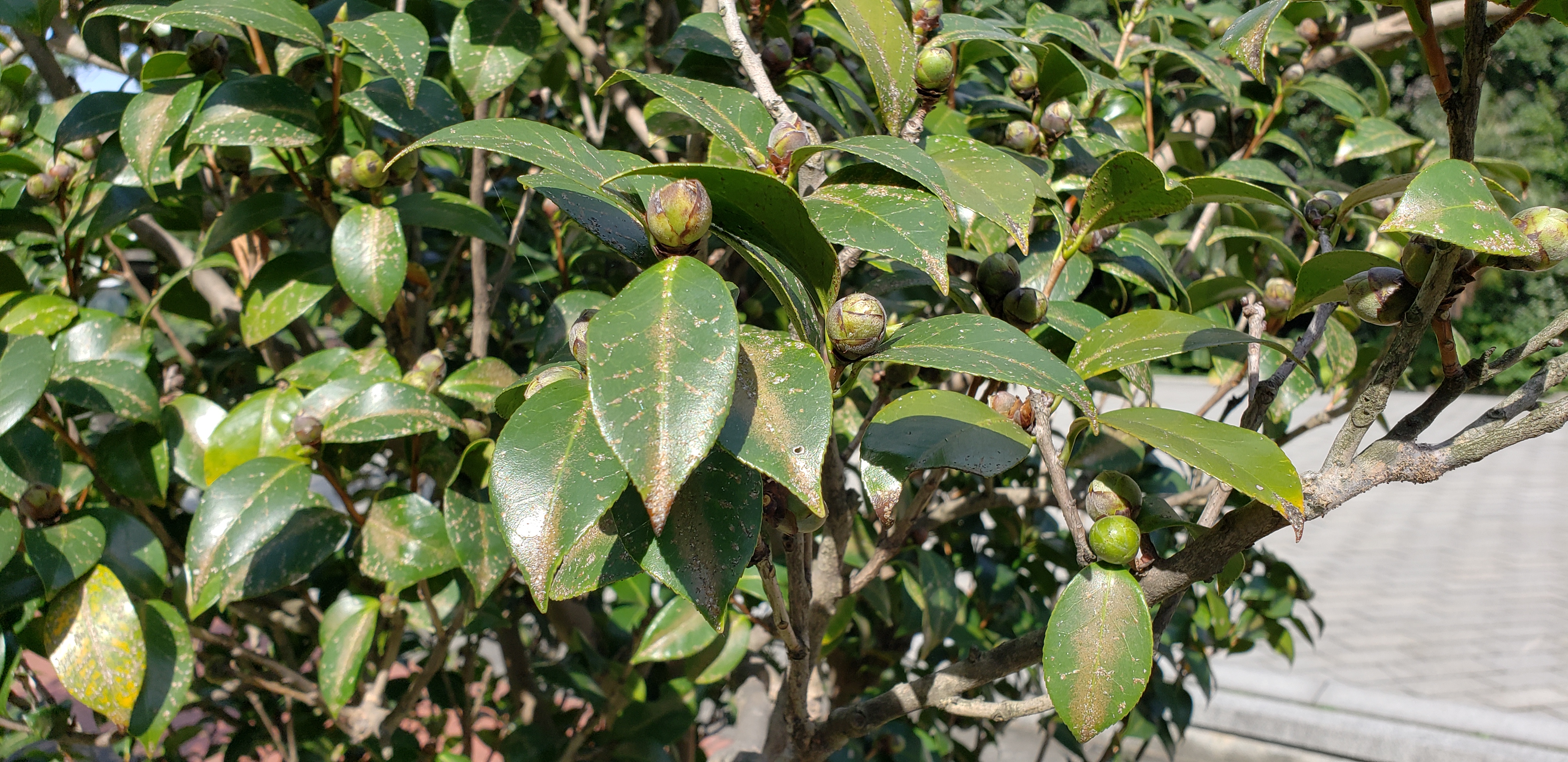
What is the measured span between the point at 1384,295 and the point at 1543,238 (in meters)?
0.06

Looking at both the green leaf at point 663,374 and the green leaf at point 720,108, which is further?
the green leaf at point 720,108

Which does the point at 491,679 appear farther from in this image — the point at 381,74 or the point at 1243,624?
the point at 1243,624

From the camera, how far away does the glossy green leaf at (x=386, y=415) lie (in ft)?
2.11

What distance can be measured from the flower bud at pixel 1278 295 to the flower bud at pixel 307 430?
2.43ft

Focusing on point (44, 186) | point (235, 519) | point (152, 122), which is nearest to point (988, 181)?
point (235, 519)

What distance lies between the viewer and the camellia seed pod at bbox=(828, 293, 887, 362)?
Result: 0.39 meters

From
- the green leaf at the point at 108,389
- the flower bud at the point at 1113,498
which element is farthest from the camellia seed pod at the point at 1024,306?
the green leaf at the point at 108,389

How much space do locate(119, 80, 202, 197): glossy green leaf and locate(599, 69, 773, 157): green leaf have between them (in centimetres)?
43

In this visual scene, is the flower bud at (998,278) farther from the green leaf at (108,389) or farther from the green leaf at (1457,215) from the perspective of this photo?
the green leaf at (108,389)

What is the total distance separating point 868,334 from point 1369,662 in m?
3.76

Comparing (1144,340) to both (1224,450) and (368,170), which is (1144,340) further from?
(368,170)

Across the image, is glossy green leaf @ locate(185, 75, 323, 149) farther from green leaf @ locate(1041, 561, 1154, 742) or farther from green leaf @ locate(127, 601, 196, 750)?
green leaf @ locate(1041, 561, 1154, 742)

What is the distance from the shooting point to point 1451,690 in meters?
Result: 3.15

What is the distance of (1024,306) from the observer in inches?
21.5
